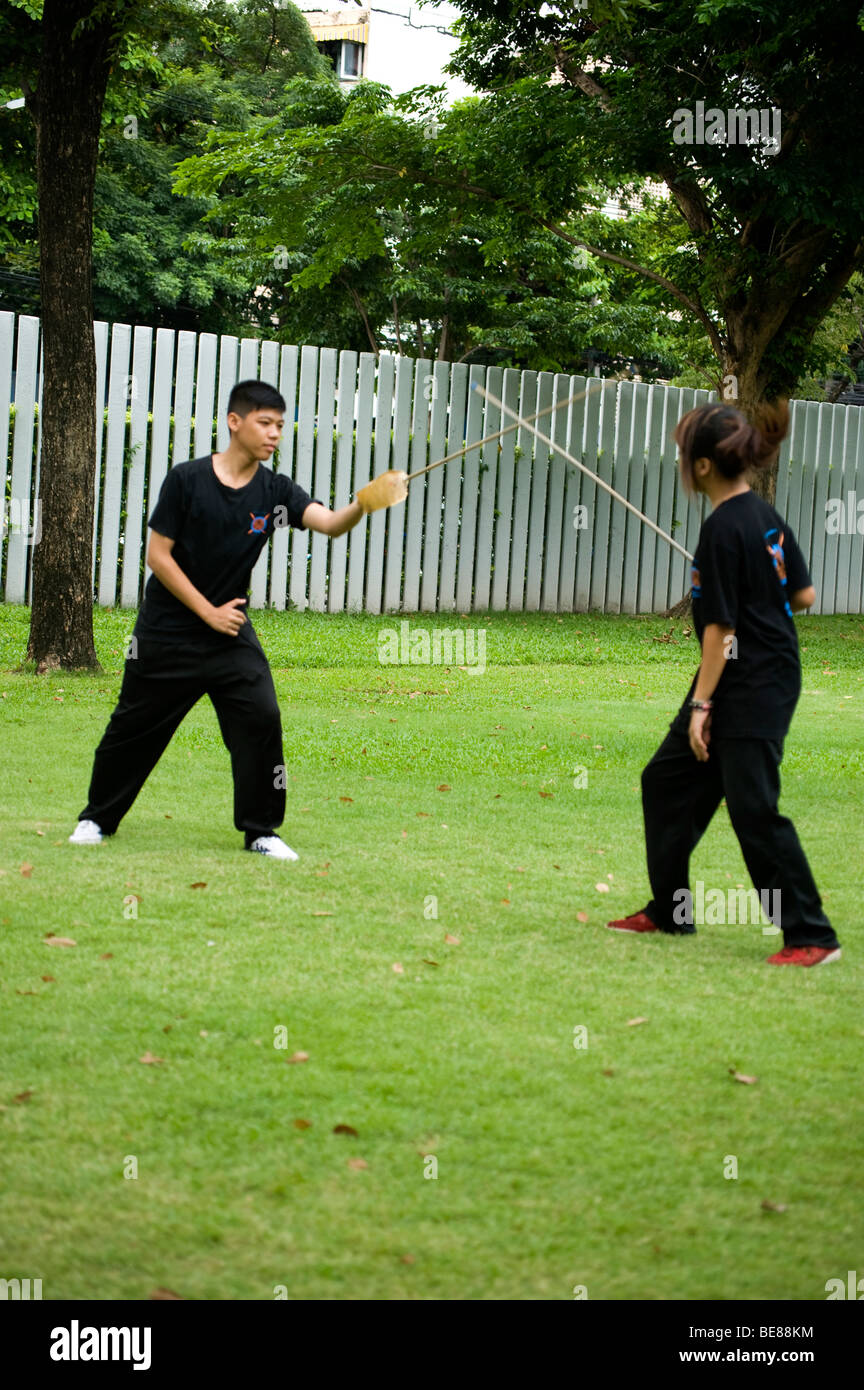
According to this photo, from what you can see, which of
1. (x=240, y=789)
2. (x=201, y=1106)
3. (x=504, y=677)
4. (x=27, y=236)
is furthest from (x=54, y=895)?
(x=27, y=236)

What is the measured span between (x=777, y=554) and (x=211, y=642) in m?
2.50

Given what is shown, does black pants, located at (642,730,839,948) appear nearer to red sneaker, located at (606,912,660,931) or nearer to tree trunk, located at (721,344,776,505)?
red sneaker, located at (606,912,660,931)

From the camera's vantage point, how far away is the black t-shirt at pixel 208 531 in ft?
20.1

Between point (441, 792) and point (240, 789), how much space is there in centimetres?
192

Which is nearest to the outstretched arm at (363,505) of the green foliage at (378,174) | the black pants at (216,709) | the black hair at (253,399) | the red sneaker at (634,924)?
the black hair at (253,399)

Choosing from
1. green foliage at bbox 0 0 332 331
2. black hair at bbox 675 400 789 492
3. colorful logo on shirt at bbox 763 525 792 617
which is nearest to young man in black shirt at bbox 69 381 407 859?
black hair at bbox 675 400 789 492

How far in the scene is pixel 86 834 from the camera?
6.21 m

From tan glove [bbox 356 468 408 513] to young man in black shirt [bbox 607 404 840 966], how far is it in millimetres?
1334

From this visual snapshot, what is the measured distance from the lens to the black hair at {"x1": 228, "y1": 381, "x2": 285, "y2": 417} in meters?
6.01

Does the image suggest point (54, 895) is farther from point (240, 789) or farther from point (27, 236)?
point (27, 236)

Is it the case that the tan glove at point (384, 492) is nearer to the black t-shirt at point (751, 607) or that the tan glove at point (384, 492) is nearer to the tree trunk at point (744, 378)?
the black t-shirt at point (751, 607)

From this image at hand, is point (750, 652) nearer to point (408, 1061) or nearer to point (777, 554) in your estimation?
point (777, 554)

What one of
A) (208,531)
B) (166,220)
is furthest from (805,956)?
(166,220)
